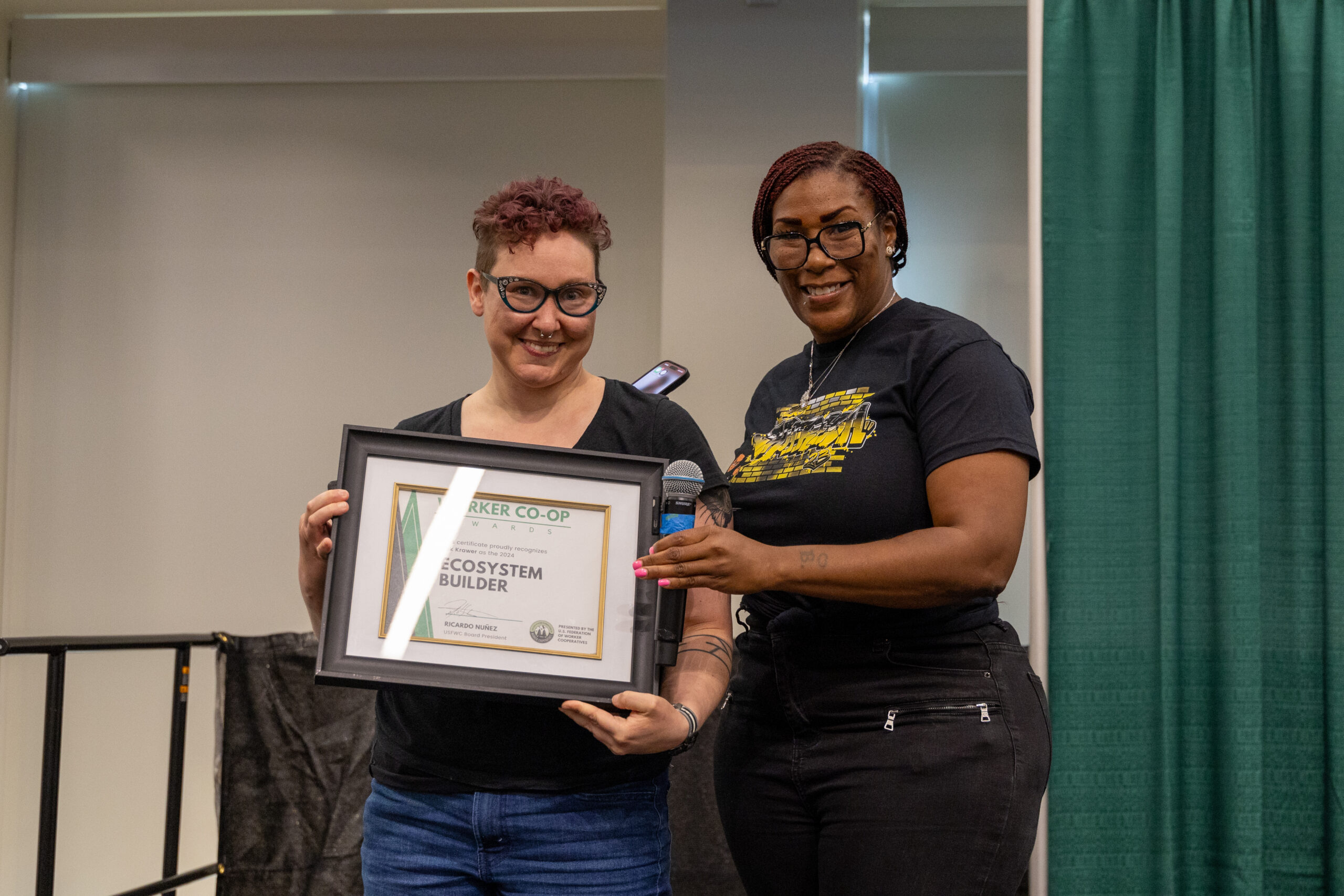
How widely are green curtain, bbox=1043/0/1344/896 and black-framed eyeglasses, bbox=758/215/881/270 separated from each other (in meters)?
1.34

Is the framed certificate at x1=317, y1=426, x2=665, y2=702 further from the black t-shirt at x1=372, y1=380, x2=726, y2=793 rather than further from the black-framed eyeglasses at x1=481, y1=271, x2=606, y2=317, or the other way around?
the black-framed eyeglasses at x1=481, y1=271, x2=606, y2=317

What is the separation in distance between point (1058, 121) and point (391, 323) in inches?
92.8

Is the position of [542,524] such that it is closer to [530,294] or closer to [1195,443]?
[530,294]

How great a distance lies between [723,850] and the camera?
282 centimetres

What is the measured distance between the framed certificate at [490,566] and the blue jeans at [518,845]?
149mm

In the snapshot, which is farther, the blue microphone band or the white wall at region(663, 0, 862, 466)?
the white wall at region(663, 0, 862, 466)

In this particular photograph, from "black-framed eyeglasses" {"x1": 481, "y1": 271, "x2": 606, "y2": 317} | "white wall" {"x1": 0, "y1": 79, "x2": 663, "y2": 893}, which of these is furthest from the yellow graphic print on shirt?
"white wall" {"x1": 0, "y1": 79, "x2": 663, "y2": 893}

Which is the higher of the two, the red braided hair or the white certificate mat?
the red braided hair

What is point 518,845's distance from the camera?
1234 millimetres

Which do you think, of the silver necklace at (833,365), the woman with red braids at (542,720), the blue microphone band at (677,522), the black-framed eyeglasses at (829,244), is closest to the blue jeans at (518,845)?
the woman with red braids at (542,720)

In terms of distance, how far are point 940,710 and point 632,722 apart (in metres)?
0.40

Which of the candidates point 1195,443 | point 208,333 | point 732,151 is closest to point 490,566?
point 1195,443

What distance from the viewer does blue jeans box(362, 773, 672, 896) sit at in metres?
1.23
